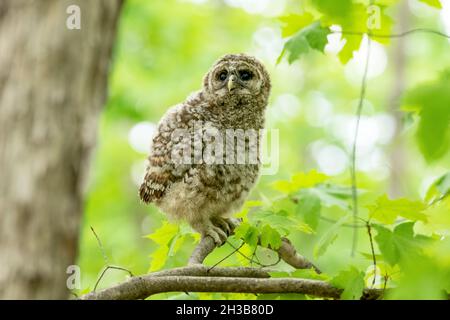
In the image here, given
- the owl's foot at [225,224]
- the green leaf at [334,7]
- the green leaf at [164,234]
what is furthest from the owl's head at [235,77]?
the green leaf at [334,7]

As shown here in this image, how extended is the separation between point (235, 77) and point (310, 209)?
81 cm

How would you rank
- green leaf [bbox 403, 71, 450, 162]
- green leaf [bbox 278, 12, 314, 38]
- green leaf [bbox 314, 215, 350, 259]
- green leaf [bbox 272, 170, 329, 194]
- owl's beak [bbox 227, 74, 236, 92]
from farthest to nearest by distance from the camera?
owl's beak [bbox 227, 74, 236, 92], green leaf [bbox 272, 170, 329, 194], green leaf [bbox 278, 12, 314, 38], green leaf [bbox 314, 215, 350, 259], green leaf [bbox 403, 71, 450, 162]

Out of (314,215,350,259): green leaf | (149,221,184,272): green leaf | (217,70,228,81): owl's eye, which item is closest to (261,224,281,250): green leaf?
(314,215,350,259): green leaf

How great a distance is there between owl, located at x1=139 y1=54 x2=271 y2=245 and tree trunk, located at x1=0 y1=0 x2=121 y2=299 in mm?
1201

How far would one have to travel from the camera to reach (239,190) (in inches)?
120

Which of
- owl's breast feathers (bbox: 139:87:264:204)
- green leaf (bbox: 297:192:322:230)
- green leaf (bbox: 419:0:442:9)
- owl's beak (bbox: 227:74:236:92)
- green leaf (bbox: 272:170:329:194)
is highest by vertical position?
green leaf (bbox: 419:0:442:9)

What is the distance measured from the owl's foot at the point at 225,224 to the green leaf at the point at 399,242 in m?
1.13

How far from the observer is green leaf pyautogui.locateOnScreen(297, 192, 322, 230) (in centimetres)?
268

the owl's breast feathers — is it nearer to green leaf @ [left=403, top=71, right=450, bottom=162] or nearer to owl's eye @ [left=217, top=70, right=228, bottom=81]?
owl's eye @ [left=217, top=70, right=228, bottom=81]

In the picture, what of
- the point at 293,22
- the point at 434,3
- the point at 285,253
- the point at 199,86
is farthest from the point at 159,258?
the point at 199,86

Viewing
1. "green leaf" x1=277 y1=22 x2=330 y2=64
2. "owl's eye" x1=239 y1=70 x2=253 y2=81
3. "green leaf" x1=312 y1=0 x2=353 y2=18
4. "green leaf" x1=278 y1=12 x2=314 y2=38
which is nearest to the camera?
"green leaf" x1=312 y1=0 x2=353 y2=18

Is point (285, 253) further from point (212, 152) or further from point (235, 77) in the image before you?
point (235, 77)

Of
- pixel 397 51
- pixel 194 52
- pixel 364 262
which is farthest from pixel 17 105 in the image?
pixel 397 51
